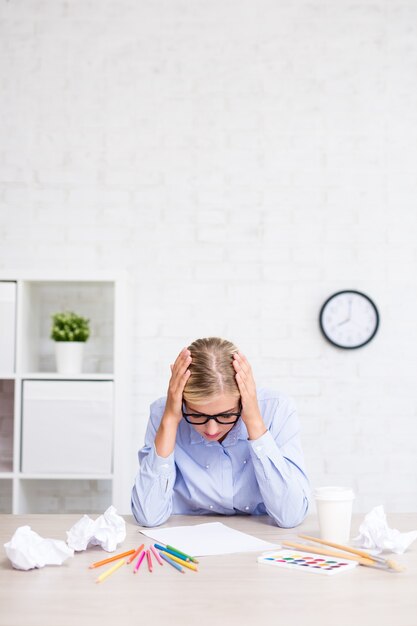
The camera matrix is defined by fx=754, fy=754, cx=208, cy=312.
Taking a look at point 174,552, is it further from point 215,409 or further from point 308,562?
point 215,409

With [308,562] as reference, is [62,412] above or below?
above

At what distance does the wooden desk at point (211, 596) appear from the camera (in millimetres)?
1186

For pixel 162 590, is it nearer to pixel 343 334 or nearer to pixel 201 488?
pixel 201 488

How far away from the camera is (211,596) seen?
1294 mm

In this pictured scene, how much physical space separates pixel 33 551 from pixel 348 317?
88.1 inches

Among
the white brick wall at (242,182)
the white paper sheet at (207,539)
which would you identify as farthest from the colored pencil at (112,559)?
the white brick wall at (242,182)

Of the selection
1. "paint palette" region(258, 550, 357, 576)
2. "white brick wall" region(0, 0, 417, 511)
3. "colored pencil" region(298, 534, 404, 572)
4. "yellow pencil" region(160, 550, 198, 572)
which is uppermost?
"white brick wall" region(0, 0, 417, 511)

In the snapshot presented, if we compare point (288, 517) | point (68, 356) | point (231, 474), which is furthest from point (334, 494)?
point (68, 356)

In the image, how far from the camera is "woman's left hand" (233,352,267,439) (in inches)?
78.0

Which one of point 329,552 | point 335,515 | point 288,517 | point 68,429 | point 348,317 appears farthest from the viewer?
point 348,317

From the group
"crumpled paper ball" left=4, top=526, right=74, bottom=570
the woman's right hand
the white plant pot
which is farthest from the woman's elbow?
the white plant pot

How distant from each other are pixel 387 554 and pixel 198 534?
0.44 meters

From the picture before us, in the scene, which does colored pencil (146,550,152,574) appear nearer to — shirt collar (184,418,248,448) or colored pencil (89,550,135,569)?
colored pencil (89,550,135,569)

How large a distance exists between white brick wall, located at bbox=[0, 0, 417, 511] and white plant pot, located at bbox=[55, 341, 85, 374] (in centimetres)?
33
